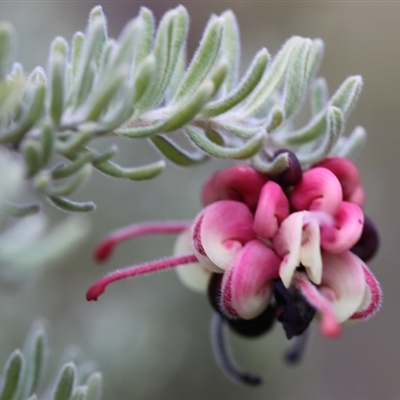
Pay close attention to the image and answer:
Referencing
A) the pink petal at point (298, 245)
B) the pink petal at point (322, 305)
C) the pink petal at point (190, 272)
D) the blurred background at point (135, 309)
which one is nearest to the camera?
the pink petal at point (322, 305)

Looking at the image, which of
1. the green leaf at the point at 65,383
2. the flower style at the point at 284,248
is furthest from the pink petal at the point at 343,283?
the green leaf at the point at 65,383

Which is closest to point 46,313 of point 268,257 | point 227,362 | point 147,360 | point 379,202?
point 147,360

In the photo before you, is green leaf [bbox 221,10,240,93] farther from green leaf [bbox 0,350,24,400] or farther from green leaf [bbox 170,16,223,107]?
green leaf [bbox 0,350,24,400]

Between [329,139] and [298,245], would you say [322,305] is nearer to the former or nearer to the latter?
[298,245]

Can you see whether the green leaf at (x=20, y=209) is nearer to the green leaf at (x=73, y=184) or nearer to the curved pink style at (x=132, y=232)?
the green leaf at (x=73, y=184)

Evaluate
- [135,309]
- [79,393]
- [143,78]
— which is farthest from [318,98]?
[135,309]

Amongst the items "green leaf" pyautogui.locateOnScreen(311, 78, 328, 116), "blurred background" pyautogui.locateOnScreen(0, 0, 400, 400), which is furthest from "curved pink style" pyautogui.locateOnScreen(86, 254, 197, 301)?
"blurred background" pyautogui.locateOnScreen(0, 0, 400, 400)
